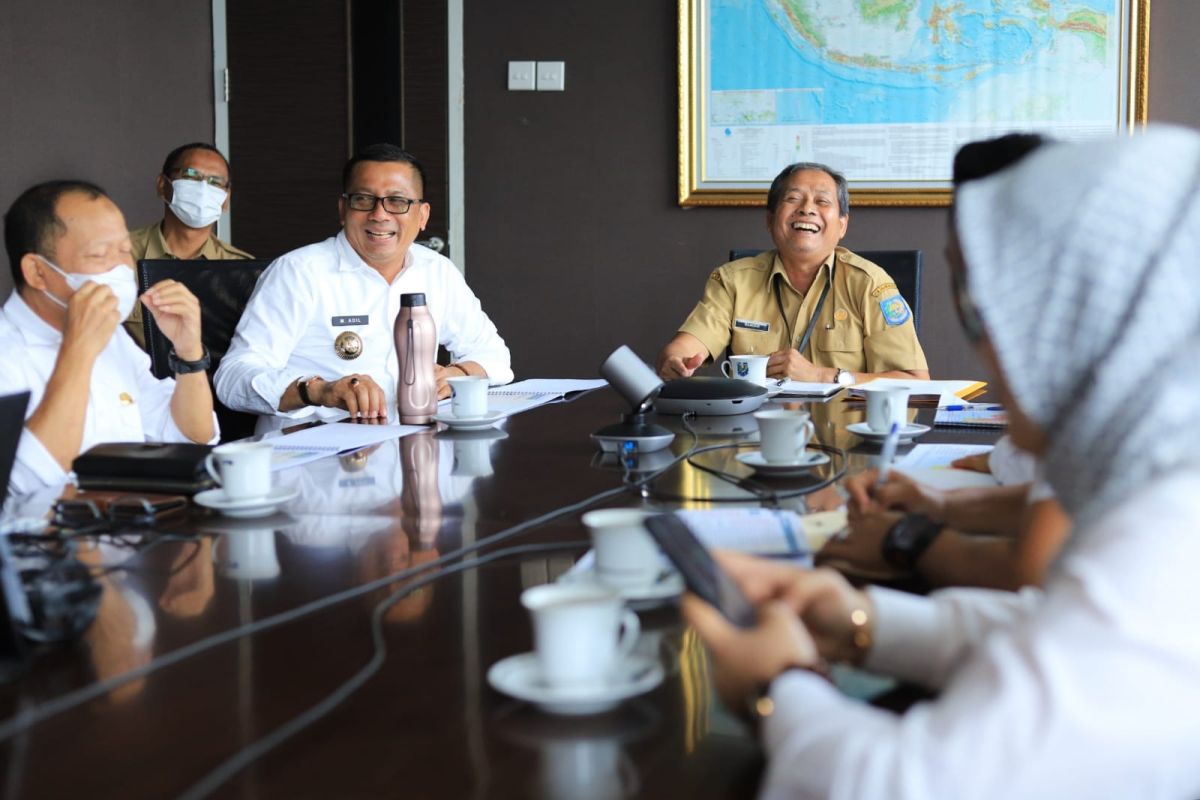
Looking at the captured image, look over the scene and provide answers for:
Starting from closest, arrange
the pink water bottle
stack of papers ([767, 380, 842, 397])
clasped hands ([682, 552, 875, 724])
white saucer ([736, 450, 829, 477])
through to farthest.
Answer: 1. clasped hands ([682, 552, 875, 724])
2. white saucer ([736, 450, 829, 477])
3. the pink water bottle
4. stack of papers ([767, 380, 842, 397])

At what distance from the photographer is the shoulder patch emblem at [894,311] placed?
10.9 feet

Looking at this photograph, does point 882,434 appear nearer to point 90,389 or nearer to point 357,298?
point 90,389

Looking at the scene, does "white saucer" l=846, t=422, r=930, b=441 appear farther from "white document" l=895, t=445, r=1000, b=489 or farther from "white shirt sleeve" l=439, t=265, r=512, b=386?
"white shirt sleeve" l=439, t=265, r=512, b=386

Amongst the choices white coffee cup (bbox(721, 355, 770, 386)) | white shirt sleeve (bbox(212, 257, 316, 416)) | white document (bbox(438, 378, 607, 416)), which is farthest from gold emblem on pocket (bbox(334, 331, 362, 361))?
white coffee cup (bbox(721, 355, 770, 386))

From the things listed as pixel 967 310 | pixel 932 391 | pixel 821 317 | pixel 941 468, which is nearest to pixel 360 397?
pixel 941 468

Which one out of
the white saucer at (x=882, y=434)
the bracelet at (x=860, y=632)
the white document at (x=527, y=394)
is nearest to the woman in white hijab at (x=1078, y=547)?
the bracelet at (x=860, y=632)

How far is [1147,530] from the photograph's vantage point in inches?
26.5

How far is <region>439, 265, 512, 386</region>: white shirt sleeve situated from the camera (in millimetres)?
3354

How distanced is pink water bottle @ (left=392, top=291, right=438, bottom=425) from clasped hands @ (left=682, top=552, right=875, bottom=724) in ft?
4.86

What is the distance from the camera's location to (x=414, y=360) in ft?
7.56

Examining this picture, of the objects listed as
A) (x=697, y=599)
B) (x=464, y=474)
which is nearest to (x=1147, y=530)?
(x=697, y=599)

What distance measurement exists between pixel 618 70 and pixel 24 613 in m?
3.94

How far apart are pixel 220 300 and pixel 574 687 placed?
8.10ft

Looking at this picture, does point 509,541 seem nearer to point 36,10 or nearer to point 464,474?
point 464,474
